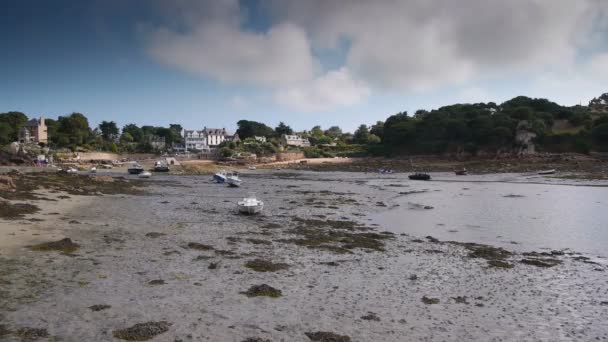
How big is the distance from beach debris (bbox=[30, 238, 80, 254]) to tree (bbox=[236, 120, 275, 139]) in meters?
166

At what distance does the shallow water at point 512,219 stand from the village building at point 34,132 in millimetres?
107664

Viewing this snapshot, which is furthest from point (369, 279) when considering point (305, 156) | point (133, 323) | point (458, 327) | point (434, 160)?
point (305, 156)

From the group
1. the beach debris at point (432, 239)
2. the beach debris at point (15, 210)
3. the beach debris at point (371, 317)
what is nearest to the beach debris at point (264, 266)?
the beach debris at point (371, 317)

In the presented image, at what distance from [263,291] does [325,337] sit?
2955 millimetres

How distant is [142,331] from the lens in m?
7.98

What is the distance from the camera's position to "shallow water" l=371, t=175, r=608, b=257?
18891 mm

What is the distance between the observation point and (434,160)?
314 ft

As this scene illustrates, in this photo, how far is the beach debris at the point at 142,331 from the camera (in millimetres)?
7746

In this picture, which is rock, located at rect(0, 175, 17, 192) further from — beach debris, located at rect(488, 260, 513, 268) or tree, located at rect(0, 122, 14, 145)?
tree, located at rect(0, 122, 14, 145)

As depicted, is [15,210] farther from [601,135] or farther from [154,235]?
[601,135]

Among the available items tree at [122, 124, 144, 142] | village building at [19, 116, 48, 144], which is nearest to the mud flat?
village building at [19, 116, 48, 144]

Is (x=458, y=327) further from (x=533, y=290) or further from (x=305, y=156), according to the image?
(x=305, y=156)

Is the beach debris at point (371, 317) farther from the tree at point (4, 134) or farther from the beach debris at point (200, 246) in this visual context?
the tree at point (4, 134)

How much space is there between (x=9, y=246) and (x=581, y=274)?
18771 mm
